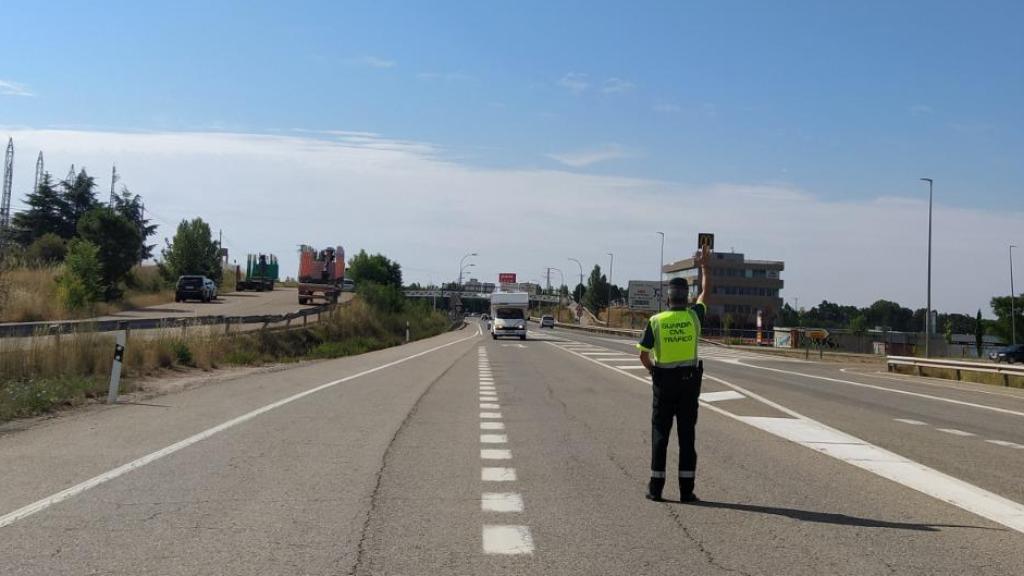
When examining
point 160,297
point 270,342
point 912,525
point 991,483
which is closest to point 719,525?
point 912,525

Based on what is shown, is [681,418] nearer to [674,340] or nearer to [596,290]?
[674,340]

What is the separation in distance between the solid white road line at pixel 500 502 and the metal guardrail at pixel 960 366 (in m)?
23.6

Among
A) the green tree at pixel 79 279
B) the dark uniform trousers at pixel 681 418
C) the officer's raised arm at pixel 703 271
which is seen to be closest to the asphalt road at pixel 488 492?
the dark uniform trousers at pixel 681 418

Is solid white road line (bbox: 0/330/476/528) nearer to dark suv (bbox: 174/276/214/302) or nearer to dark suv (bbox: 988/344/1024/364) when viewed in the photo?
dark suv (bbox: 174/276/214/302)

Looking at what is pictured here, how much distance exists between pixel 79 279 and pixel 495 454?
3645 centimetres

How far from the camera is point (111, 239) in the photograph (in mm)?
57469

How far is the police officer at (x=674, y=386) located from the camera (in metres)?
8.35

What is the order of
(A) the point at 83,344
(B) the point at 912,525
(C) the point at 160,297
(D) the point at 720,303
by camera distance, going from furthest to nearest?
(D) the point at 720,303
(C) the point at 160,297
(A) the point at 83,344
(B) the point at 912,525

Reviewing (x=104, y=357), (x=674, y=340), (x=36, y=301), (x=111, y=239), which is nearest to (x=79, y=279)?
(x=36, y=301)

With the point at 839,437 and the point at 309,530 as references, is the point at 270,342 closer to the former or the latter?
the point at 839,437

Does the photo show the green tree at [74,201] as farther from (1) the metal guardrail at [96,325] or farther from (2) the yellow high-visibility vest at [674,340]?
(2) the yellow high-visibility vest at [674,340]

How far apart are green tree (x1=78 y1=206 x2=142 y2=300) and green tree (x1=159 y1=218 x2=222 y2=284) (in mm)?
27897

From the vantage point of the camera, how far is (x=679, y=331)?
845cm

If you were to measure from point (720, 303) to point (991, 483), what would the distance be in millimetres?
137615
